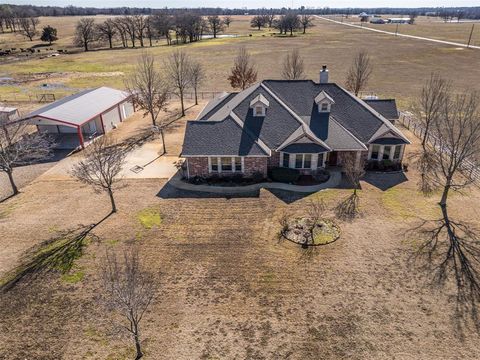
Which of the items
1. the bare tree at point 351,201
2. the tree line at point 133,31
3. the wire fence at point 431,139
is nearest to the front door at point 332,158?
the bare tree at point 351,201

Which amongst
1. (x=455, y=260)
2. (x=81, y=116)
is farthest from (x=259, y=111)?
(x=81, y=116)

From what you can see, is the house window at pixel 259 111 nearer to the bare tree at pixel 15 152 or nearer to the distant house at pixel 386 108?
the distant house at pixel 386 108

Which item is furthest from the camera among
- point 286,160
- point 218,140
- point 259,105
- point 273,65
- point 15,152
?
point 273,65

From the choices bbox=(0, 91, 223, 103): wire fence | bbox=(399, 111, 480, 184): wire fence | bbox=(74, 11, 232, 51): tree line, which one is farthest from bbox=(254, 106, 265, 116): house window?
bbox=(74, 11, 232, 51): tree line

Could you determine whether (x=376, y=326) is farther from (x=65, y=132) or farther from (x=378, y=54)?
(x=378, y=54)

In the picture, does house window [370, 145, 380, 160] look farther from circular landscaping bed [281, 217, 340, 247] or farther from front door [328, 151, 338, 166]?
circular landscaping bed [281, 217, 340, 247]

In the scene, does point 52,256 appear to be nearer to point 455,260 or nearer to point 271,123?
point 271,123

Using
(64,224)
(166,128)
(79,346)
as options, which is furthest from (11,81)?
(79,346)
